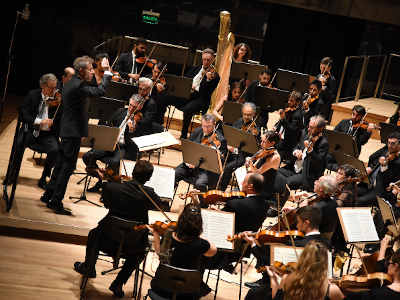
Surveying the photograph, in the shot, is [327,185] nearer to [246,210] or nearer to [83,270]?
[246,210]

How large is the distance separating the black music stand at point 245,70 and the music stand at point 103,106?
238cm

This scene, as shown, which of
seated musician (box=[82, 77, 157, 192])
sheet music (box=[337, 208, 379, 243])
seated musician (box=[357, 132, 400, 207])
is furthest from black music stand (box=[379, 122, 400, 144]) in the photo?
seated musician (box=[82, 77, 157, 192])

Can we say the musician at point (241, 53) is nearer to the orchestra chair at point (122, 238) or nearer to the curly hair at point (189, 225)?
the orchestra chair at point (122, 238)

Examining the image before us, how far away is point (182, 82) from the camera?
25.4ft

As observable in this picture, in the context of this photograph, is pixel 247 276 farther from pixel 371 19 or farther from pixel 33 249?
pixel 371 19

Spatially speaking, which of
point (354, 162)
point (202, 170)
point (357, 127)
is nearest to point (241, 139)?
point (202, 170)

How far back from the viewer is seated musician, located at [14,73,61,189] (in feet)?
21.0

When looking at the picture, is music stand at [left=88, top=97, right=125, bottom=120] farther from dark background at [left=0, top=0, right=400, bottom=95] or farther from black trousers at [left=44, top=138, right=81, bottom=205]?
dark background at [left=0, top=0, right=400, bottom=95]

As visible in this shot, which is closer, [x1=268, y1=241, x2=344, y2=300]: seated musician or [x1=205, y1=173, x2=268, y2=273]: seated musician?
[x1=268, y1=241, x2=344, y2=300]: seated musician

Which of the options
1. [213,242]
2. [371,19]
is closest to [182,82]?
[213,242]

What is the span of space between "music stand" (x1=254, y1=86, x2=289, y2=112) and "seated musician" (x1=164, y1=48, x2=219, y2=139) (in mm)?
712

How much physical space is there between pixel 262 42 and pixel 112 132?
593cm

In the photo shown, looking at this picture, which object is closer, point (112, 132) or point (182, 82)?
point (112, 132)

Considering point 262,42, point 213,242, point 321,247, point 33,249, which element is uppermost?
point 262,42
